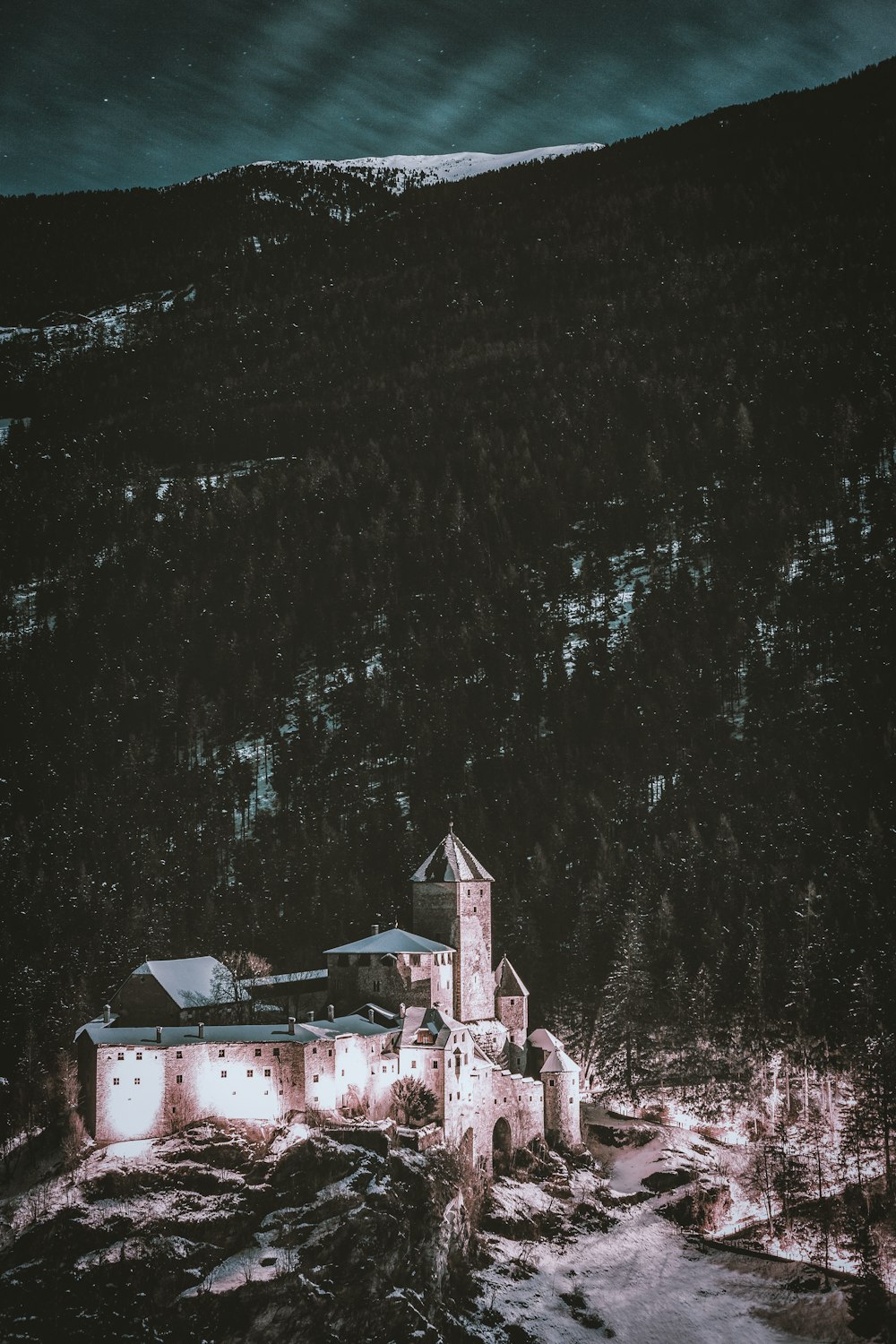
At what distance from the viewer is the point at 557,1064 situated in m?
85.2

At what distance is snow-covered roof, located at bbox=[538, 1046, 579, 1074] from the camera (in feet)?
279

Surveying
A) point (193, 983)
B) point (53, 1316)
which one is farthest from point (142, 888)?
point (53, 1316)

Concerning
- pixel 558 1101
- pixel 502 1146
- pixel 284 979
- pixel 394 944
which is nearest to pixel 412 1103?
pixel 502 1146

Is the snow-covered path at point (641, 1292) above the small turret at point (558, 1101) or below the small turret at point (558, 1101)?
below

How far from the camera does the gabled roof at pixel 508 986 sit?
91188 mm

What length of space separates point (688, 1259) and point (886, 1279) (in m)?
10.4

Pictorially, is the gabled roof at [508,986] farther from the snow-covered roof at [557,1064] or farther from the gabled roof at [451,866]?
the snow-covered roof at [557,1064]

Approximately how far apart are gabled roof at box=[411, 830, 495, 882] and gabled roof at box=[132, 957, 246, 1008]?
13277 mm

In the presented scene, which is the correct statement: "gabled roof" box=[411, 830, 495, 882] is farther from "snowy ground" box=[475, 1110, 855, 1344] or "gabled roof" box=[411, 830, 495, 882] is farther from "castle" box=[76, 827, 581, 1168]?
"snowy ground" box=[475, 1110, 855, 1344]

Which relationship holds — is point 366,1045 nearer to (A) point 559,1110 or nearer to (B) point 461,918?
(A) point 559,1110

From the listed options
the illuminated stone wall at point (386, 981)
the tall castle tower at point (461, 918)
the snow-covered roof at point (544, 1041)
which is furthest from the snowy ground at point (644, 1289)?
the tall castle tower at point (461, 918)

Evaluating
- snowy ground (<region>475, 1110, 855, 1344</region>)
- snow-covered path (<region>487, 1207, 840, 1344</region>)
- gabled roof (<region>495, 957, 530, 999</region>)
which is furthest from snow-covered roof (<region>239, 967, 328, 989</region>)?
snow-covered path (<region>487, 1207, 840, 1344</region>)

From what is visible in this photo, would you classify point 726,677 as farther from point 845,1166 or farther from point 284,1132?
point 284,1132

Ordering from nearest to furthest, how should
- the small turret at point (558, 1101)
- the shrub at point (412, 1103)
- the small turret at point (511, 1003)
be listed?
the shrub at point (412, 1103) → the small turret at point (558, 1101) → the small turret at point (511, 1003)
